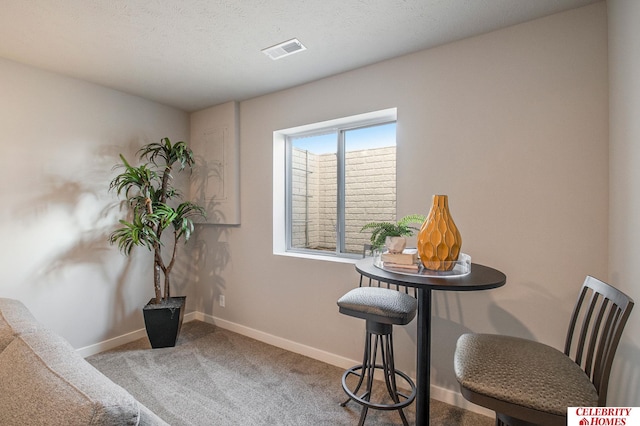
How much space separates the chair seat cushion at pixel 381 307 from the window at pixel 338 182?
84 cm

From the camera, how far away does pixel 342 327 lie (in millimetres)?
2457

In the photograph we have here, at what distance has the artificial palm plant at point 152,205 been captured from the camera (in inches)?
104

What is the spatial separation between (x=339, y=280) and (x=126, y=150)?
7.96ft

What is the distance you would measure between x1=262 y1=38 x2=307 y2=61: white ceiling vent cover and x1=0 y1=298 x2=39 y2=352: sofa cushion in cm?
199

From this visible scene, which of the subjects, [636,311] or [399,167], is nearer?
[636,311]

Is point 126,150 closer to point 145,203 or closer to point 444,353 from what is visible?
point 145,203

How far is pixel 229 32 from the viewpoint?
6.20 ft

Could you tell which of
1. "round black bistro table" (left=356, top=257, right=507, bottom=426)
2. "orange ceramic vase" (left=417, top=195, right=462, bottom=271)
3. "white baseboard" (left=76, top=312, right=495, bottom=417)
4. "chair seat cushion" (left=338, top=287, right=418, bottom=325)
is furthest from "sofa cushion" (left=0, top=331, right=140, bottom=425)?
"white baseboard" (left=76, top=312, right=495, bottom=417)

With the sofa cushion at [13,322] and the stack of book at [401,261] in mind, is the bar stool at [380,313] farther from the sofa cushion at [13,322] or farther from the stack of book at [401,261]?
the sofa cushion at [13,322]

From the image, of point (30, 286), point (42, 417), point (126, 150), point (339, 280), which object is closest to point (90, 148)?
point (126, 150)

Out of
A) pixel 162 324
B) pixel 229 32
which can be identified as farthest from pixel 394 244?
pixel 162 324

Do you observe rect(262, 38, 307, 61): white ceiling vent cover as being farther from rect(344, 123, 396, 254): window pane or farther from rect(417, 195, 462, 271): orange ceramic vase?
rect(417, 195, 462, 271): orange ceramic vase

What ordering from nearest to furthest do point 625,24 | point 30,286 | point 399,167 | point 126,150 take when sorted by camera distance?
1. point 625,24
2. point 399,167
3. point 30,286
4. point 126,150

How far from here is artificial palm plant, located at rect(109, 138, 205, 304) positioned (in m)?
2.64
